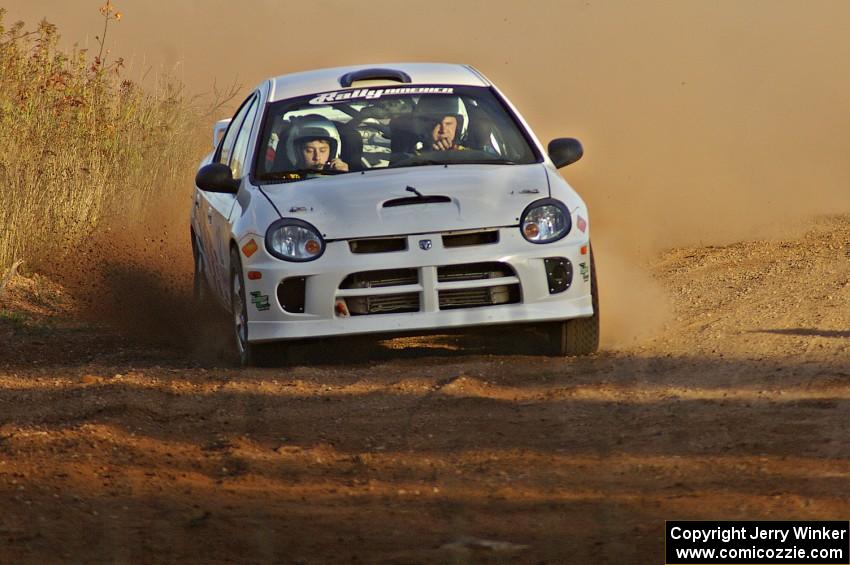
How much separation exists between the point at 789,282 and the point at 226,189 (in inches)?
165

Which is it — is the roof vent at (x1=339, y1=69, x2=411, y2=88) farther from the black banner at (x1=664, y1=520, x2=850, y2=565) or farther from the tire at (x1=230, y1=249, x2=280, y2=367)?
the black banner at (x1=664, y1=520, x2=850, y2=565)

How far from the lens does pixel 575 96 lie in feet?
78.7

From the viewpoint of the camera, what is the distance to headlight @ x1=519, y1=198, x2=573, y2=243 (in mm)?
8172

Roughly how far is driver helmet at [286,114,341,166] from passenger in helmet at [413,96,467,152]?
466 mm

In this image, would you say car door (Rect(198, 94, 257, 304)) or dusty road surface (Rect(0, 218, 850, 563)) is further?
car door (Rect(198, 94, 257, 304))

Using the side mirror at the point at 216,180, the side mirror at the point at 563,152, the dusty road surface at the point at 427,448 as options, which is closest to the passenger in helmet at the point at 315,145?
the side mirror at the point at 216,180

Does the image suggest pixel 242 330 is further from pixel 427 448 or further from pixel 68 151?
pixel 68 151

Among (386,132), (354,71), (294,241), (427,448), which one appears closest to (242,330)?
(294,241)

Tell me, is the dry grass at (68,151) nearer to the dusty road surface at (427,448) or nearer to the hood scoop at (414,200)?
the dusty road surface at (427,448)

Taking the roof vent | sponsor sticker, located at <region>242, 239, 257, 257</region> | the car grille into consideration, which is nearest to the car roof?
the roof vent

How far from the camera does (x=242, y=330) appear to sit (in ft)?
28.2

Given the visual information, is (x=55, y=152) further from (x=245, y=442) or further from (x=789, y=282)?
(x=245, y=442)

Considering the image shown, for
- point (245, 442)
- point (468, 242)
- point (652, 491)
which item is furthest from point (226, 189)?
point (652, 491)

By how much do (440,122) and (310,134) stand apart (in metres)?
0.74
